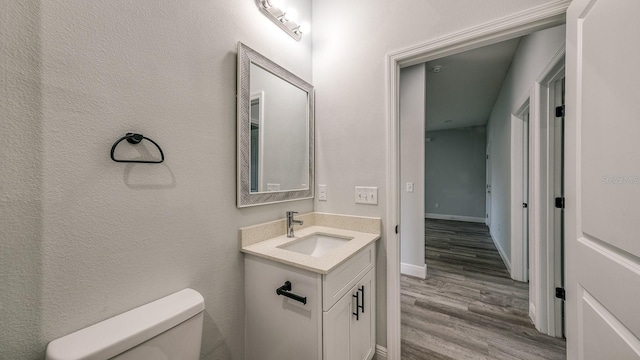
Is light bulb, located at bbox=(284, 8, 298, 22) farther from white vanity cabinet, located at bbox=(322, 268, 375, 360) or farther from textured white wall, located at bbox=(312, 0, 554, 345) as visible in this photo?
white vanity cabinet, located at bbox=(322, 268, 375, 360)

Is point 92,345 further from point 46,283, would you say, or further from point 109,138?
point 109,138

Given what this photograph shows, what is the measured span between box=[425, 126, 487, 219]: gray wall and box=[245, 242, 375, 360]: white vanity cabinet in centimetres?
599

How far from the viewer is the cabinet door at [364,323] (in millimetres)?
1201

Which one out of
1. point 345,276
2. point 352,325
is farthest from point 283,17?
point 352,325

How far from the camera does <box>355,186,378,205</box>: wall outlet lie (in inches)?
59.1

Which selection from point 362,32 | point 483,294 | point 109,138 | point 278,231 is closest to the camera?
point 109,138

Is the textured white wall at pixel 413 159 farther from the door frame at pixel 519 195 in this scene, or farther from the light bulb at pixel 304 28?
the light bulb at pixel 304 28

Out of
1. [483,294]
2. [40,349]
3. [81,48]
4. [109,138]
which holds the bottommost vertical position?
[483,294]

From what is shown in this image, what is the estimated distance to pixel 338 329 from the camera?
41.6 inches

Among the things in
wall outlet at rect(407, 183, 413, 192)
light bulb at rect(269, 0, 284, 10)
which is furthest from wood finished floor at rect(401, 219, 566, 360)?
light bulb at rect(269, 0, 284, 10)

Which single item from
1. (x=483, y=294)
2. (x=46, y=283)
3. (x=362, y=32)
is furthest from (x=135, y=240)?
(x=483, y=294)

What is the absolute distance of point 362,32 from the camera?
1.54 metres

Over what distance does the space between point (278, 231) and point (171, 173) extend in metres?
0.70

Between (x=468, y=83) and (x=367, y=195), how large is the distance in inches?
127
